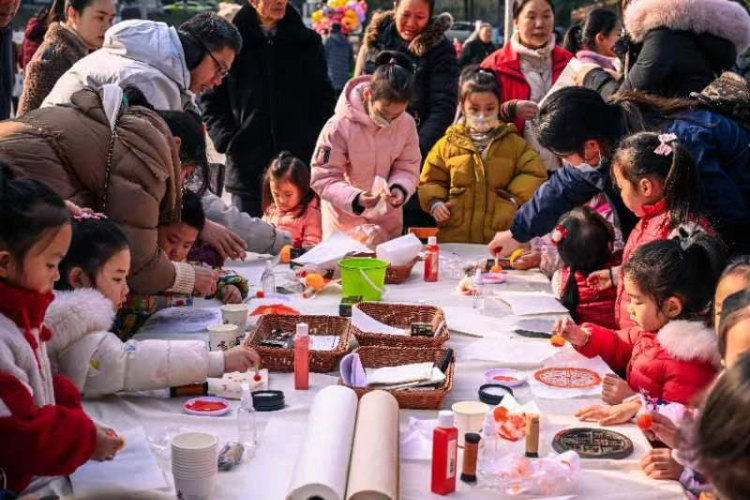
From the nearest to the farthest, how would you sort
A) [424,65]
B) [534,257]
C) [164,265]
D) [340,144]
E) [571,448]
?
[571,448] → [164,265] → [534,257] → [340,144] → [424,65]

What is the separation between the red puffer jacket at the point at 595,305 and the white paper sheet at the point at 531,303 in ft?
0.39

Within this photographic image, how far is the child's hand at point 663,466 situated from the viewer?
1.93 metres

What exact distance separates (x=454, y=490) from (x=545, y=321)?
131 cm

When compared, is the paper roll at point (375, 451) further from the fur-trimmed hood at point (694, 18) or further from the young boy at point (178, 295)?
the fur-trimmed hood at point (694, 18)

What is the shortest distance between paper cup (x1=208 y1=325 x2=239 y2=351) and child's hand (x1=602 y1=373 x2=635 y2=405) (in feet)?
3.50

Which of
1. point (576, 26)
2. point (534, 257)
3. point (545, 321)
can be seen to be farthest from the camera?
point (576, 26)

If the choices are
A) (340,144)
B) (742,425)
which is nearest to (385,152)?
(340,144)

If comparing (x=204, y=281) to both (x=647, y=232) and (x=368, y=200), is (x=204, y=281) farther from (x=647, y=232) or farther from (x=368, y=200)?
(x=647, y=232)

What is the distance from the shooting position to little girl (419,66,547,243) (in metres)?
4.39

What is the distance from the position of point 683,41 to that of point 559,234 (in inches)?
33.8

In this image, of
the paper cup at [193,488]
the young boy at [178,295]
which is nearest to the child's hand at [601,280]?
the young boy at [178,295]

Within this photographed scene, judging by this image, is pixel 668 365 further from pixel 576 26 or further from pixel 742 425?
pixel 576 26

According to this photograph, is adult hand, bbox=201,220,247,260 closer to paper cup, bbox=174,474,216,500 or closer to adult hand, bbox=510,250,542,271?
adult hand, bbox=510,250,542,271

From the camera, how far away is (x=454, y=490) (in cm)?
188
